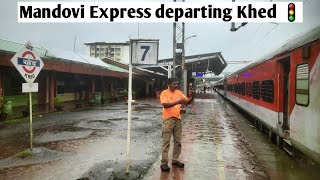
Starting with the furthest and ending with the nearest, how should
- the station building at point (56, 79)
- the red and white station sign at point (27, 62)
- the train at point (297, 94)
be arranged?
the station building at point (56, 79), the red and white station sign at point (27, 62), the train at point (297, 94)

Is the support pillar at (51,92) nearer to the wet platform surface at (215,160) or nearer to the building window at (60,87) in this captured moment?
the building window at (60,87)

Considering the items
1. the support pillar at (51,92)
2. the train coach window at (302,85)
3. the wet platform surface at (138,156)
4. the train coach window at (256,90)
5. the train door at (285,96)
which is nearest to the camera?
the train coach window at (302,85)

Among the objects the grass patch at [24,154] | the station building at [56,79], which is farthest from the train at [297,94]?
the station building at [56,79]

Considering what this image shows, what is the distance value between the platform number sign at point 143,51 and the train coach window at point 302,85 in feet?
9.84

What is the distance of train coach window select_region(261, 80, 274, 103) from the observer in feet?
32.8

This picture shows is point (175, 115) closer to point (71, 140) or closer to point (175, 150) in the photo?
point (175, 150)

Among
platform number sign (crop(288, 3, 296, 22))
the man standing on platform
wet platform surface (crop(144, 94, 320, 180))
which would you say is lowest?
wet platform surface (crop(144, 94, 320, 180))

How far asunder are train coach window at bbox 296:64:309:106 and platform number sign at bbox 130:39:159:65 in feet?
9.84

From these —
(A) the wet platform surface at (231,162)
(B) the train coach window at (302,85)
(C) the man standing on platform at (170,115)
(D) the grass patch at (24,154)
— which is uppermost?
(B) the train coach window at (302,85)

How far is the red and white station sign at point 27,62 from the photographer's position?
333 inches

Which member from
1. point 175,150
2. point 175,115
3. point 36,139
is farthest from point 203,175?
point 36,139

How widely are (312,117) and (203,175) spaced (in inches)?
92.2

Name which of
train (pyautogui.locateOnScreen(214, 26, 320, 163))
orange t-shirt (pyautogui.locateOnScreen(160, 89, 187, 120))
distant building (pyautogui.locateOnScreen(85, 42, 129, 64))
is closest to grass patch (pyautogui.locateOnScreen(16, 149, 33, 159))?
orange t-shirt (pyautogui.locateOnScreen(160, 89, 187, 120))

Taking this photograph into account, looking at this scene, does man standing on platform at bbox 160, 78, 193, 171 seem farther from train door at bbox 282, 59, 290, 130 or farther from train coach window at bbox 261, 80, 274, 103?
train coach window at bbox 261, 80, 274, 103
